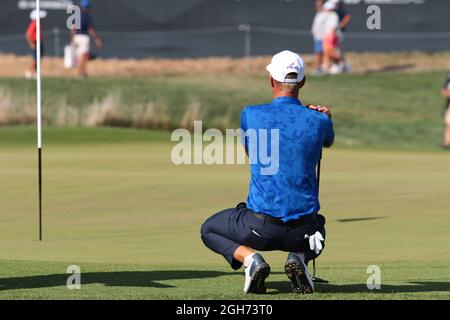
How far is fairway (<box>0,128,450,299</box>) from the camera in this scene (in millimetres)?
10492

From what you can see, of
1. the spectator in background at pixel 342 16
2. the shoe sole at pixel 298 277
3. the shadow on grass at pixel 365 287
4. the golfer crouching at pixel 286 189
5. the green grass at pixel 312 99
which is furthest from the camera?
the spectator in background at pixel 342 16

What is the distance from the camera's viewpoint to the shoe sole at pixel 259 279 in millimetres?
9602

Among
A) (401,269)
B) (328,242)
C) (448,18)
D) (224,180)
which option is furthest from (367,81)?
(401,269)

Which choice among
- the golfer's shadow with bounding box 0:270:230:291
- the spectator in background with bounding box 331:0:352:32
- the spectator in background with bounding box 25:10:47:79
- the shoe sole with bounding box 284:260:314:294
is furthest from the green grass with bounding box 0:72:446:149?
the shoe sole with bounding box 284:260:314:294

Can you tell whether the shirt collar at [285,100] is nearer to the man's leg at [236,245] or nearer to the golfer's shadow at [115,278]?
the man's leg at [236,245]

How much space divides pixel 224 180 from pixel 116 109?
34.7 feet

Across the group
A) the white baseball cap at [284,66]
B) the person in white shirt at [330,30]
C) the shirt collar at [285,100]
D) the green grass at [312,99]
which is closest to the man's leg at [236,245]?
the shirt collar at [285,100]

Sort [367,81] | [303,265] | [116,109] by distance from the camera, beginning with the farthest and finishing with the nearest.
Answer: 1. [367,81]
2. [116,109]
3. [303,265]

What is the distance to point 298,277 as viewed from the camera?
31.5 feet

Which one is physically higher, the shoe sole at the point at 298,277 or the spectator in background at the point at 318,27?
the spectator in background at the point at 318,27

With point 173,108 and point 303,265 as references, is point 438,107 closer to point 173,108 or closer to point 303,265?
point 173,108

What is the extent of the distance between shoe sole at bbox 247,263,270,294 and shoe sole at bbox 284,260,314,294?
143 mm
